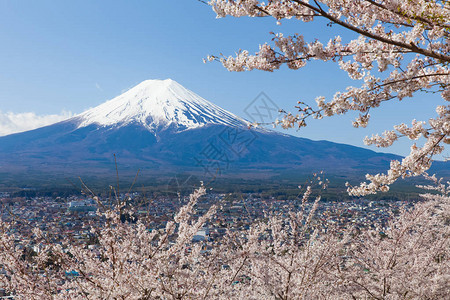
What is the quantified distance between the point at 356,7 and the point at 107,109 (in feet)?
600

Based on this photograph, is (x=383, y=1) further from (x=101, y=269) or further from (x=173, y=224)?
(x=101, y=269)

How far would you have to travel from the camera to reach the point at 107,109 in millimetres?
171000

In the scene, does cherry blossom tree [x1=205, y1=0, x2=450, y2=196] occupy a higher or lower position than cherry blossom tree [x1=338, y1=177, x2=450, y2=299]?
higher

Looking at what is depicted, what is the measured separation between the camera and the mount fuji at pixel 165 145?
10506cm

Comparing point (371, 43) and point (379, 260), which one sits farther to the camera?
point (379, 260)

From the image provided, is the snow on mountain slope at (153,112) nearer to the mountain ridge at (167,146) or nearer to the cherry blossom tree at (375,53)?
the mountain ridge at (167,146)

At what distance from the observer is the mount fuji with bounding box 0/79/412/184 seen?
105 meters

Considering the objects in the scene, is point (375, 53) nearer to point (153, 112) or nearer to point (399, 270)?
point (399, 270)

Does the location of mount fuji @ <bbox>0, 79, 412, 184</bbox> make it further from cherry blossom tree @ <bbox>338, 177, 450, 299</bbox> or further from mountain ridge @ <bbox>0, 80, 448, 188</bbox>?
cherry blossom tree @ <bbox>338, 177, 450, 299</bbox>

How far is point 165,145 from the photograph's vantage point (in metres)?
134

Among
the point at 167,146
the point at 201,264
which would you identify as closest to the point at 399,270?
the point at 201,264

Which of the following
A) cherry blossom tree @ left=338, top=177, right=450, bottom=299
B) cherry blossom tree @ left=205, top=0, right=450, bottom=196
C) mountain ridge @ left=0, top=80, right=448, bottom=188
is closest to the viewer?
cherry blossom tree @ left=205, top=0, right=450, bottom=196

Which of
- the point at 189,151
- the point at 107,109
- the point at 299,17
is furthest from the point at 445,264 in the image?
the point at 107,109

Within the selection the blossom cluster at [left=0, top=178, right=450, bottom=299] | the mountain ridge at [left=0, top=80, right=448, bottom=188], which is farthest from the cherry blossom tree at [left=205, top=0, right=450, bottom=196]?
the mountain ridge at [left=0, top=80, right=448, bottom=188]
